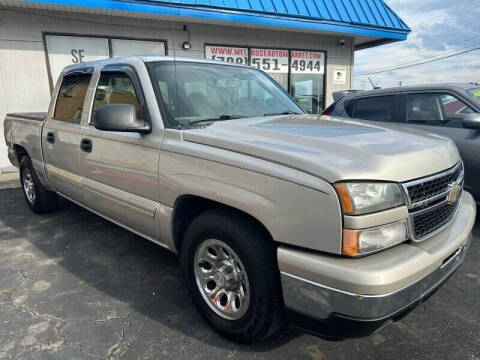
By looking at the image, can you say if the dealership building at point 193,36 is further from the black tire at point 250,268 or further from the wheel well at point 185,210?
the black tire at point 250,268

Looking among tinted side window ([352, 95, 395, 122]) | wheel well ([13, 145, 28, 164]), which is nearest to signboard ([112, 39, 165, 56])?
wheel well ([13, 145, 28, 164])

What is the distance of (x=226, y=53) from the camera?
33.9ft

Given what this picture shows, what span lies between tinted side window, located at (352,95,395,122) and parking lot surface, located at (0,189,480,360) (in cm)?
208

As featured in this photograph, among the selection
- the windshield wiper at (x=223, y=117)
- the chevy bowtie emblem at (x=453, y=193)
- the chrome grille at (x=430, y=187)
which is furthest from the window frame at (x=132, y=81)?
the chevy bowtie emblem at (x=453, y=193)

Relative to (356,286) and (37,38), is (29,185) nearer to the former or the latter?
(37,38)

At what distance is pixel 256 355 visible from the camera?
2.43 metres

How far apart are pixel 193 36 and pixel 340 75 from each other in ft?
17.2

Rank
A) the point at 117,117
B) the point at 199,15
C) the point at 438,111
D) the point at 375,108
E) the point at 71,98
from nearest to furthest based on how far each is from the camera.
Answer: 1. the point at 117,117
2. the point at 71,98
3. the point at 438,111
4. the point at 375,108
5. the point at 199,15

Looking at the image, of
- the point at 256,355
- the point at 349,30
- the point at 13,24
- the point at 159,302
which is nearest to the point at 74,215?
the point at 159,302

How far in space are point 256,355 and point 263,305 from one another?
46 cm

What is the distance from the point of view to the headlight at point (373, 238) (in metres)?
1.87

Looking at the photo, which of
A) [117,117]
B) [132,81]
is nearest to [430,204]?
[117,117]

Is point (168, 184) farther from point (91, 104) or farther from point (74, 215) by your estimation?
point (74, 215)

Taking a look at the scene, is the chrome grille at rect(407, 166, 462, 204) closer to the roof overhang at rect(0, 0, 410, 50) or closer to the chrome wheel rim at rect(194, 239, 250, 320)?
the chrome wheel rim at rect(194, 239, 250, 320)
